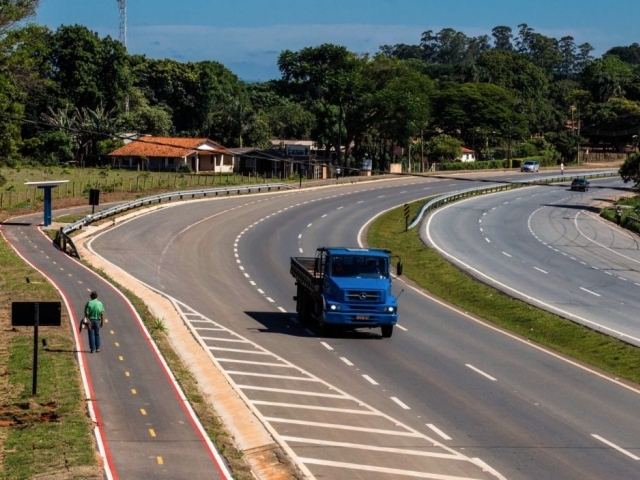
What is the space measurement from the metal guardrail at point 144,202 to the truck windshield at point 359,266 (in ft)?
77.6

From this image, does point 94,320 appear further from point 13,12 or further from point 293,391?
point 13,12

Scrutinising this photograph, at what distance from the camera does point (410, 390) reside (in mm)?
27141

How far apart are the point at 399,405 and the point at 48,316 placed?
891cm

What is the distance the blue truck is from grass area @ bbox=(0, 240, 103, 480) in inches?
323

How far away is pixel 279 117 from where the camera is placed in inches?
6757

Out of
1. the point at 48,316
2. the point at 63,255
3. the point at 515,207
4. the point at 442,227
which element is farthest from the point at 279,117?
the point at 48,316

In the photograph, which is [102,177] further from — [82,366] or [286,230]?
[82,366]

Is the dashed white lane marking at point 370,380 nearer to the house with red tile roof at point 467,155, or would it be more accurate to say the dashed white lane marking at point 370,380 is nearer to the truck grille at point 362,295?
the truck grille at point 362,295

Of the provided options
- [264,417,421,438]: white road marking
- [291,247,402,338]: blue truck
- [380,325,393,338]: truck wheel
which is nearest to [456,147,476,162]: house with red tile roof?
[380,325,393,338]: truck wheel

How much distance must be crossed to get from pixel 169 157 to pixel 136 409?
97.8m

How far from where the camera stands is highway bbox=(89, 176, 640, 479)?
20.7 m

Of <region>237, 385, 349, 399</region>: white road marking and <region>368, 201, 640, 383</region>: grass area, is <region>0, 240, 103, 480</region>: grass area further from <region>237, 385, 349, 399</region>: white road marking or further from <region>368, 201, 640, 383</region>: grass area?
<region>368, 201, 640, 383</region>: grass area

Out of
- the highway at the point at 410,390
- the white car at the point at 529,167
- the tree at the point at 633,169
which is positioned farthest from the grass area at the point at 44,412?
the white car at the point at 529,167

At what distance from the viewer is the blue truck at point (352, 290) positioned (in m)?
33.2
